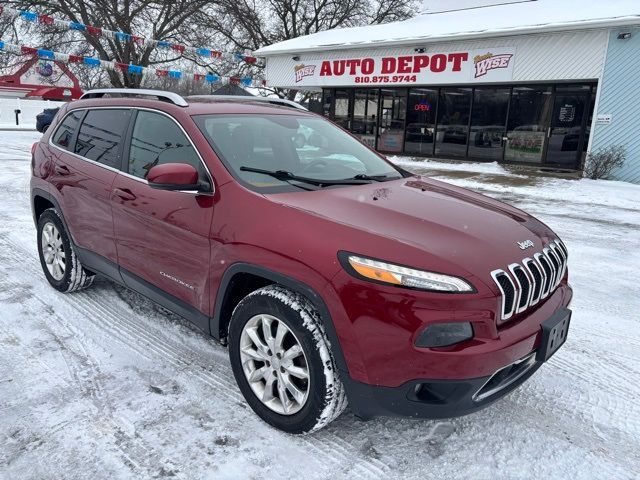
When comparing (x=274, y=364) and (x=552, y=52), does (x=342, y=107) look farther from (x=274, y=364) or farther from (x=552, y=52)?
(x=274, y=364)

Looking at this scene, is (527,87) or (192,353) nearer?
(192,353)

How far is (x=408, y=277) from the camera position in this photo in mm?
2162

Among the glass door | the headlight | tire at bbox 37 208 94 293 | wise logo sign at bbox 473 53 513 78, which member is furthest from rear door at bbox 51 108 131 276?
the glass door

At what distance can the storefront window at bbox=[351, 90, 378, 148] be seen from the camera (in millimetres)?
19516

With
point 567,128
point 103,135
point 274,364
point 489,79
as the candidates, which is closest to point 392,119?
point 489,79

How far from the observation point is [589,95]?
579 inches

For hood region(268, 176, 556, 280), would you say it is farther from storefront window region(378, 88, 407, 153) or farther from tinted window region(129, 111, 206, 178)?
storefront window region(378, 88, 407, 153)

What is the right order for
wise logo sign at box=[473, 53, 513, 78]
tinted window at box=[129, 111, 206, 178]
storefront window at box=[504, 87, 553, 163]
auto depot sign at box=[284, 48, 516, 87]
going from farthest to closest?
storefront window at box=[504, 87, 553, 163], auto depot sign at box=[284, 48, 516, 87], wise logo sign at box=[473, 53, 513, 78], tinted window at box=[129, 111, 206, 178]

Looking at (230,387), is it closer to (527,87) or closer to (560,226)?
(560,226)

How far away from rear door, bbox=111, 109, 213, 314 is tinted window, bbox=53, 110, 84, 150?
101cm

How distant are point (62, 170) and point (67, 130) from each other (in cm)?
42

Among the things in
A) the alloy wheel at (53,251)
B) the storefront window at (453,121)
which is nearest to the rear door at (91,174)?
the alloy wheel at (53,251)

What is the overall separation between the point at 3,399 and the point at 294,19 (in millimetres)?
32237

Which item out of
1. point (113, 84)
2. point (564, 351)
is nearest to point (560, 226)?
point (564, 351)
